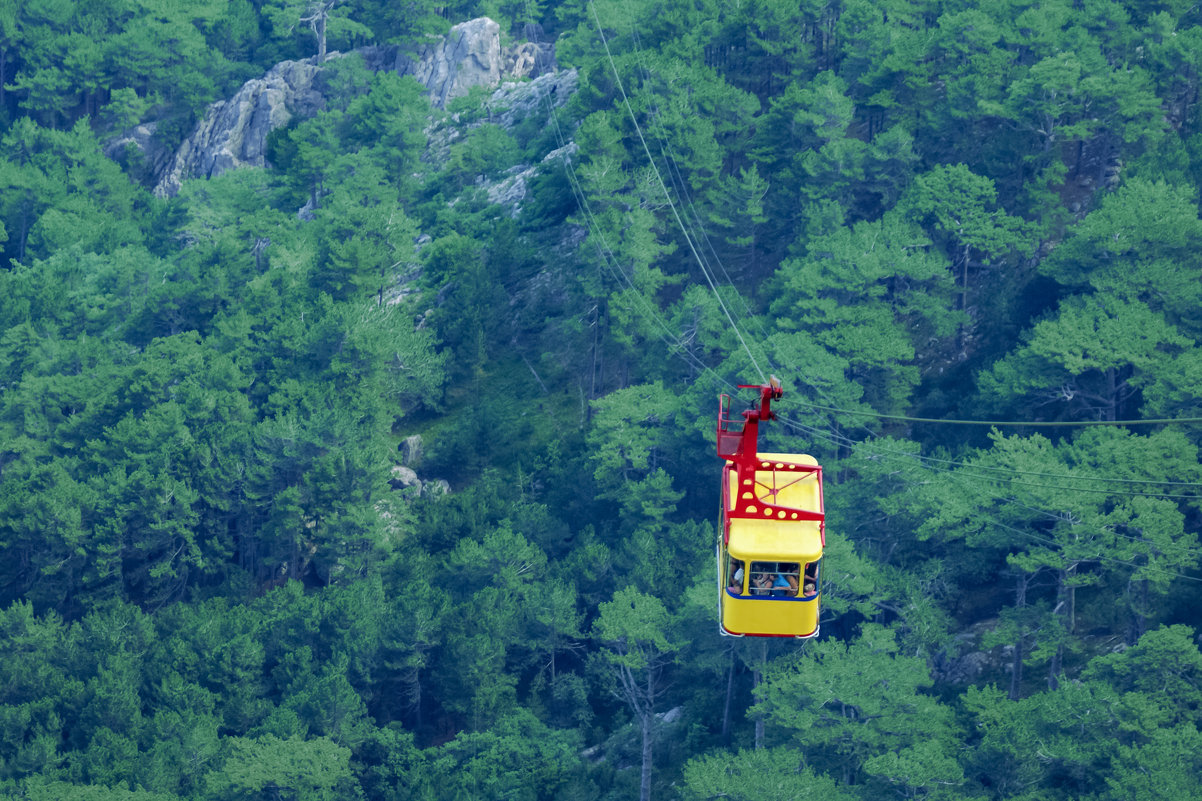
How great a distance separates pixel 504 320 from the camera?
7331 centimetres

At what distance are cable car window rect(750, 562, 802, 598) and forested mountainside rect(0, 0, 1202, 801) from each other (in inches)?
651


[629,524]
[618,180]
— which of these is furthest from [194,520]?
[618,180]

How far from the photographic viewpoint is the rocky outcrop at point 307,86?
100500 millimetres

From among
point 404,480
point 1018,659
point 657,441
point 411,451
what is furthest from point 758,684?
point 411,451

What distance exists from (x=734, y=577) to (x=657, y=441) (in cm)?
3247

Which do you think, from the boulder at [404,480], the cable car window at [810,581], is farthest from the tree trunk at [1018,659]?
the boulder at [404,480]

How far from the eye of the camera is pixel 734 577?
2755cm

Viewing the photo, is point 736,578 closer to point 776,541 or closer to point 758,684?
point 776,541

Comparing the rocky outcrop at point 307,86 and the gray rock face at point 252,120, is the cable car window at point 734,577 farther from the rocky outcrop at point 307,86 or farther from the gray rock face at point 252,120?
the gray rock face at point 252,120

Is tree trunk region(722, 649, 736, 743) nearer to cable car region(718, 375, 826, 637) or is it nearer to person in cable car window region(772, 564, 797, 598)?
cable car region(718, 375, 826, 637)

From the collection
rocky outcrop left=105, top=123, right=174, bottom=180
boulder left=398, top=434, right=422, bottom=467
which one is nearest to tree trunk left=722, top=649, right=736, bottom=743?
boulder left=398, top=434, right=422, bottom=467

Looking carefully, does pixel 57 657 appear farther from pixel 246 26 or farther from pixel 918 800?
pixel 246 26

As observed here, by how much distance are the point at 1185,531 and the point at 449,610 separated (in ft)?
92.4

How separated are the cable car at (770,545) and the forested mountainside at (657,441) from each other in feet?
52.5
